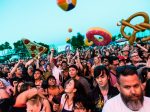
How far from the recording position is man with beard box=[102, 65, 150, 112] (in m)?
2.64

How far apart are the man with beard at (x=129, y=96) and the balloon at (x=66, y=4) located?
782 centimetres

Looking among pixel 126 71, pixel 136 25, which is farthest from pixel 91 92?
pixel 136 25

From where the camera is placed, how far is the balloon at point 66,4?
34.6 ft

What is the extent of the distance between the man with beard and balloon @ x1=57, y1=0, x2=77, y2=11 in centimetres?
782

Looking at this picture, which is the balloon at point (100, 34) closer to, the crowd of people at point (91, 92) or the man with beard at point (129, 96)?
the crowd of people at point (91, 92)

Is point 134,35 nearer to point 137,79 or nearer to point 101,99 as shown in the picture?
point 101,99

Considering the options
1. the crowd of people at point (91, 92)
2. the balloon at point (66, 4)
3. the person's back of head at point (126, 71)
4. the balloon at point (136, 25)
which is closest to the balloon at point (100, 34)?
the balloon at point (66, 4)

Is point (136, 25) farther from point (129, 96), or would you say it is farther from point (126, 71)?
point (129, 96)

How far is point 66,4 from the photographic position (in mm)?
10562

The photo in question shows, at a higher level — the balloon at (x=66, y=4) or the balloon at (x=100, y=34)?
the balloon at (x=66, y=4)

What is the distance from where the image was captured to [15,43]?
65.1m

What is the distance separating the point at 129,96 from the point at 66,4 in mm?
8187

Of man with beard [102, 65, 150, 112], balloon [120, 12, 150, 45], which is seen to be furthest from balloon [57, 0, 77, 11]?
man with beard [102, 65, 150, 112]

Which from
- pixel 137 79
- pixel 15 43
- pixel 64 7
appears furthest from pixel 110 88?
pixel 15 43
